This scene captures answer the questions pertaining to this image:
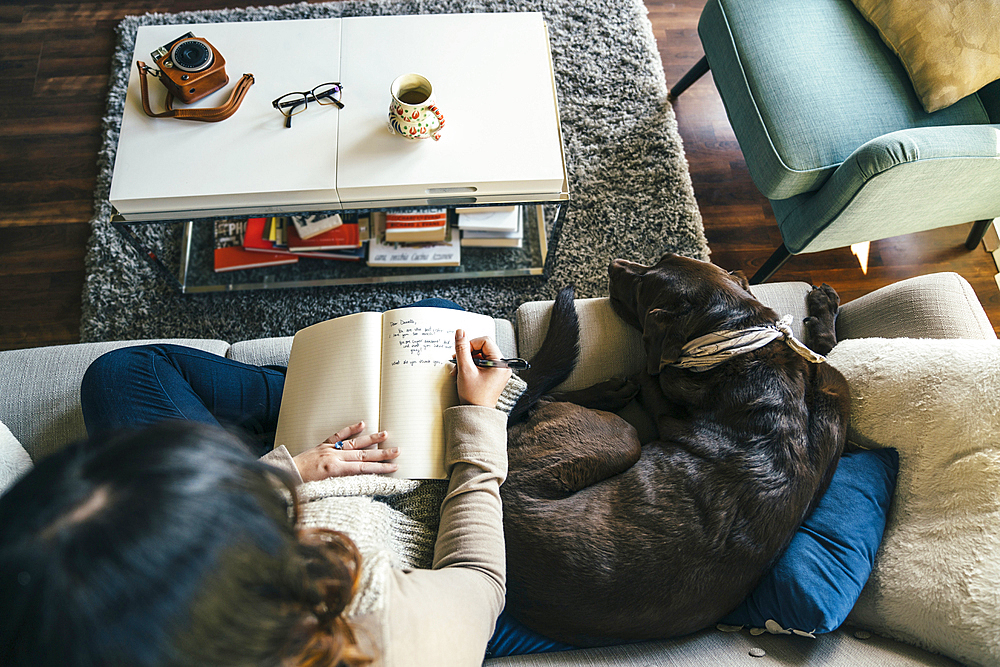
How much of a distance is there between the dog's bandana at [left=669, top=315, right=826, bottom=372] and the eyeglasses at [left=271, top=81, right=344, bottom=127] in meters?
1.01

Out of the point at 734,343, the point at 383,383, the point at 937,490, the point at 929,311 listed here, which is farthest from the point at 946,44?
the point at 383,383

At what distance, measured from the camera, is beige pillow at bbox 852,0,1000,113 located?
133 centimetres

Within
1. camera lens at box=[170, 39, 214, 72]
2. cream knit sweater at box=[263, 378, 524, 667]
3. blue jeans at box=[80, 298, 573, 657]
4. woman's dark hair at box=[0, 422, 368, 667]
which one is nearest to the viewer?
woman's dark hair at box=[0, 422, 368, 667]

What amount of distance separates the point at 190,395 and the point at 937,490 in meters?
1.31

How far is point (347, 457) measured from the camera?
98 cm

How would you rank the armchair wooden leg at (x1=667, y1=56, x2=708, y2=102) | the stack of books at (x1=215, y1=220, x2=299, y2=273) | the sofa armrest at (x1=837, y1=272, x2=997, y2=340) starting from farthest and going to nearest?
the armchair wooden leg at (x1=667, y1=56, x2=708, y2=102), the stack of books at (x1=215, y1=220, x2=299, y2=273), the sofa armrest at (x1=837, y1=272, x2=997, y2=340)

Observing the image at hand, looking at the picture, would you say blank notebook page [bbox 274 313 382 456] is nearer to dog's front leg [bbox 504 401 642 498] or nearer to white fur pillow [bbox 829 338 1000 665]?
dog's front leg [bbox 504 401 642 498]

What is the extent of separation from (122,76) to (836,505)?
253 centimetres

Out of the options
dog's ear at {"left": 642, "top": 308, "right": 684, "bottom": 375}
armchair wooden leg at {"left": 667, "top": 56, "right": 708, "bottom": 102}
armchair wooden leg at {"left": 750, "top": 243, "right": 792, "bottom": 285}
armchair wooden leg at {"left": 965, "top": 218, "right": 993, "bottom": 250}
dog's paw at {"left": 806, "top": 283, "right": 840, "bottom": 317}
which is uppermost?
armchair wooden leg at {"left": 667, "top": 56, "right": 708, "bottom": 102}

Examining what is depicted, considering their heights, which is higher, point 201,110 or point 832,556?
point 201,110

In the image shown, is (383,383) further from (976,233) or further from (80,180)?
(976,233)

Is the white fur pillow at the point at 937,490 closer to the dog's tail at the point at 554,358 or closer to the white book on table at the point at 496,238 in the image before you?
the dog's tail at the point at 554,358

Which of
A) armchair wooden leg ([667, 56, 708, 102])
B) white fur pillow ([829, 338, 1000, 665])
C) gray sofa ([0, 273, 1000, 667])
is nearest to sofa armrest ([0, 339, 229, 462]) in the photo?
gray sofa ([0, 273, 1000, 667])

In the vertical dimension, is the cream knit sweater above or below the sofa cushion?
below
